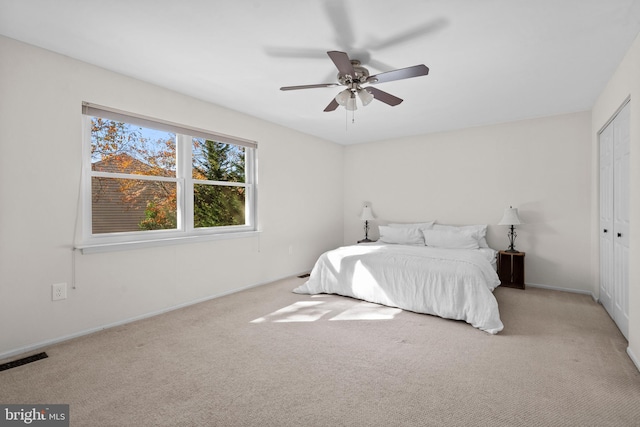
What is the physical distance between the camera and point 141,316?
3104 millimetres

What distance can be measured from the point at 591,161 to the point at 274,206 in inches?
165

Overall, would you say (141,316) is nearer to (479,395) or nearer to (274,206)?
(274,206)

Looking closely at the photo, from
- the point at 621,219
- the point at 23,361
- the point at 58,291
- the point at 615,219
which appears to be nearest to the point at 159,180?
the point at 58,291

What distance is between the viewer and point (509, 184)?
4.54 m

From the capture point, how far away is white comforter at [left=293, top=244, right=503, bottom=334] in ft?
9.71

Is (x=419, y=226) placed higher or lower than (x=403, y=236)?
higher

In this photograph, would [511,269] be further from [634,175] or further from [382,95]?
[382,95]

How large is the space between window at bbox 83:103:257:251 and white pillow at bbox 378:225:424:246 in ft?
7.20

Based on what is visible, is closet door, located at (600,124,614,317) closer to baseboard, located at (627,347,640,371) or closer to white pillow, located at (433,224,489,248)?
baseboard, located at (627,347,640,371)

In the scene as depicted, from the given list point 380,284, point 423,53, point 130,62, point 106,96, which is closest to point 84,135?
point 106,96

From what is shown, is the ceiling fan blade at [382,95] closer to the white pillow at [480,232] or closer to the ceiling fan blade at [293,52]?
the ceiling fan blade at [293,52]

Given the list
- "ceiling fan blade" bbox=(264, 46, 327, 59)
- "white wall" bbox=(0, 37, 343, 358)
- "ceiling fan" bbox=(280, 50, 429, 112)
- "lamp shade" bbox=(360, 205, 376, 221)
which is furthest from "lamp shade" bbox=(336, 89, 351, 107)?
"lamp shade" bbox=(360, 205, 376, 221)

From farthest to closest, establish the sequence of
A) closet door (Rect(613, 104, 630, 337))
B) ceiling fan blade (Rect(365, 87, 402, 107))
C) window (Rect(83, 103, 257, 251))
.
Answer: window (Rect(83, 103, 257, 251)) → ceiling fan blade (Rect(365, 87, 402, 107)) → closet door (Rect(613, 104, 630, 337))
